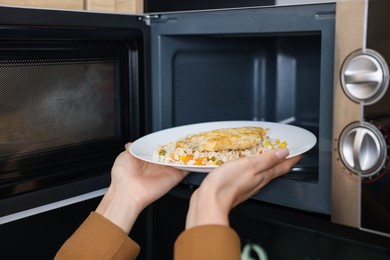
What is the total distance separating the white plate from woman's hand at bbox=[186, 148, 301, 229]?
4 centimetres

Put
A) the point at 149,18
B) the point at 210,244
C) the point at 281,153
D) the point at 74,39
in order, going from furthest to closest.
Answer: the point at 149,18, the point at 74,39, the point at 281,153, the point at 210,244

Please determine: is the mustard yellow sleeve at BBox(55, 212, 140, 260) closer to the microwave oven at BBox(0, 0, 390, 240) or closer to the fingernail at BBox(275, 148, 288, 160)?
the microwave oven at BBox(0, 0, 390, 240)

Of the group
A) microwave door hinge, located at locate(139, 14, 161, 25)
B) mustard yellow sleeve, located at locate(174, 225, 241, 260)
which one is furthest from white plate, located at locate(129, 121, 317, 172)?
microwave door hinge, located at locate(139, 14, 161, 25)

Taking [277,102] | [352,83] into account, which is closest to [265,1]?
[352,83]

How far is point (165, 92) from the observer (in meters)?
1.10

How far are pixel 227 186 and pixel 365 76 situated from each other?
0.27 metres

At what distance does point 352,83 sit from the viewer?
78 centimetres

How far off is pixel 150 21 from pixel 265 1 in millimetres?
271

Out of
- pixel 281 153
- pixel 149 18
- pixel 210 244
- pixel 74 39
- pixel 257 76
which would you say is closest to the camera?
pixel 210 244

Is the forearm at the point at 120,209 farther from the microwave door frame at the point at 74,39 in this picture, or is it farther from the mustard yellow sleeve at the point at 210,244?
the mustard yellow sleeve at the point at 210,244

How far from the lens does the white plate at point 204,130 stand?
871 millimetres

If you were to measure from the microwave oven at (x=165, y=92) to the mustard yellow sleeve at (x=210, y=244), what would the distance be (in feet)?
0.69

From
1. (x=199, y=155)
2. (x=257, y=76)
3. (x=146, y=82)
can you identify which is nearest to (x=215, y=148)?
(x=199, y=155)

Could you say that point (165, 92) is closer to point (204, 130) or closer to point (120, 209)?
point (204, 130)
